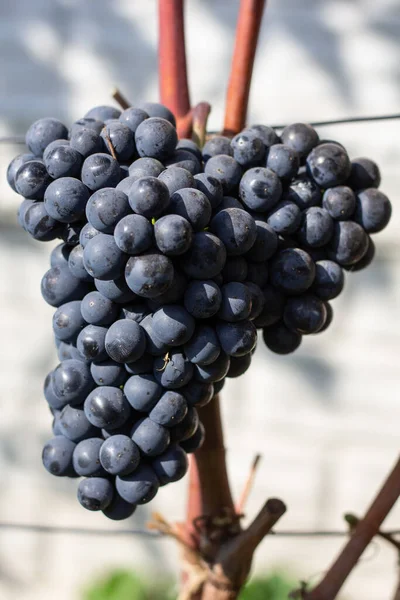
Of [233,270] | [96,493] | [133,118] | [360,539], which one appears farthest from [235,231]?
[360,539]

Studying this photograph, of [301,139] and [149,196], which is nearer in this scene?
[149,196]

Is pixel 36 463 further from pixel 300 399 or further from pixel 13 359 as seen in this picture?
pixel 300 399

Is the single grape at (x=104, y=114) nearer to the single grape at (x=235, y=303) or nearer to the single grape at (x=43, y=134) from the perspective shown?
the single grape at (x=43, y=134)

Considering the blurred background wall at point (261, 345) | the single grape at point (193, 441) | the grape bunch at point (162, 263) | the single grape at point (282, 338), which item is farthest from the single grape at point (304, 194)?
the blurred background wall at point (261, 345)

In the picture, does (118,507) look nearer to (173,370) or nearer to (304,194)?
(173,370)

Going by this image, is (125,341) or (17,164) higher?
(17,164)

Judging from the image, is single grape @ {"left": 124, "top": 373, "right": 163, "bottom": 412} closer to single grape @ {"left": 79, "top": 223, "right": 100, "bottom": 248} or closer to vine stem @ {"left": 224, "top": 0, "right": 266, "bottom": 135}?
single grape @ {"left": 79, "top": 223, "right": 100, "bottom": 248}

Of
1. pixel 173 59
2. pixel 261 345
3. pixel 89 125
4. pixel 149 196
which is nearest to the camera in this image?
pixel 149 196
